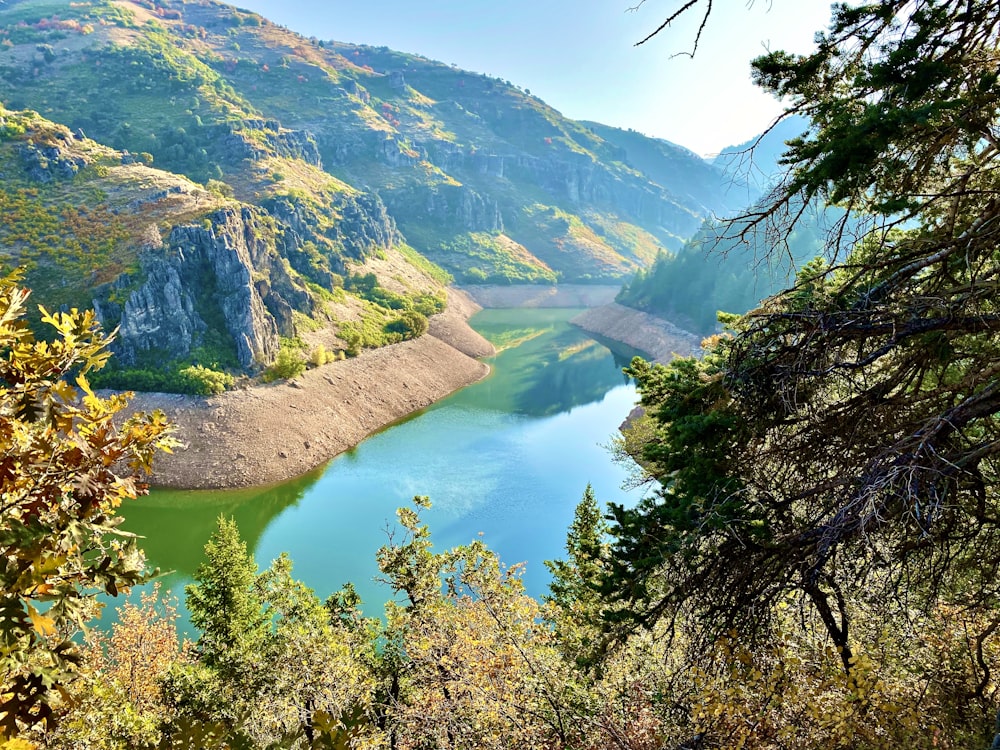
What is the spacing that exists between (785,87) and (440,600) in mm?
13544

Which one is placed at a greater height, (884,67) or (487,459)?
(884,67)

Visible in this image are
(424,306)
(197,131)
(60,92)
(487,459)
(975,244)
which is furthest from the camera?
(60,92)

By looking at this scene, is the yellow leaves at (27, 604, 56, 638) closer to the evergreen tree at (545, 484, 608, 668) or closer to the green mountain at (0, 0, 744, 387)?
the green mountain at (0, 0, 744, 387)

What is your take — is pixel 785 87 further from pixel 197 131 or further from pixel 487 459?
pixel 197 131

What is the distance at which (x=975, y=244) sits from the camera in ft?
12.7

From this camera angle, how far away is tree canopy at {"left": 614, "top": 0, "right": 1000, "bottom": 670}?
334 cm

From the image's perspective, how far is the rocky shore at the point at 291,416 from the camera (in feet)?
106

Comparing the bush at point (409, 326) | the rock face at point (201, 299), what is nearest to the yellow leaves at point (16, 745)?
the rock face at point (201, 299)

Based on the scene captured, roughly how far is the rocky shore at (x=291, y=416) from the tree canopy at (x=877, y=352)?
82.7 feet

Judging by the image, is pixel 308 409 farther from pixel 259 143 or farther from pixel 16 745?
pixel 259 143

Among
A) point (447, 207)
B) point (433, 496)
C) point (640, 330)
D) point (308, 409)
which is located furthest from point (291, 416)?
point (447, 207)

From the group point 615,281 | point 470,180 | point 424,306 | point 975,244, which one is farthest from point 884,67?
point 470,180

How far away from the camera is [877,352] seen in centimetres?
353

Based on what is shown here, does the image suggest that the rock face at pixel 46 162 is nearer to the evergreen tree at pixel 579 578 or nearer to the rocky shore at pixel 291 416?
the rocky shore at pixel 291 416
